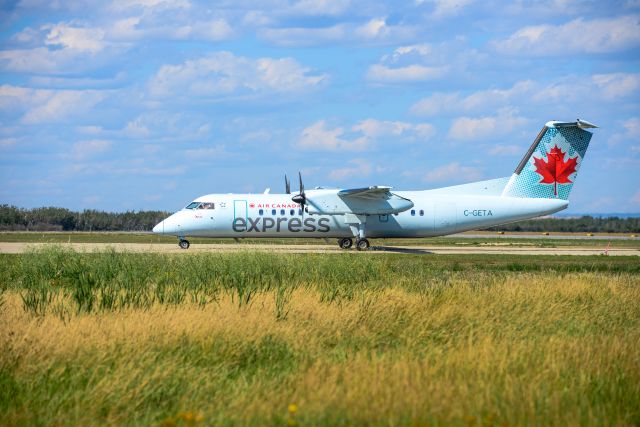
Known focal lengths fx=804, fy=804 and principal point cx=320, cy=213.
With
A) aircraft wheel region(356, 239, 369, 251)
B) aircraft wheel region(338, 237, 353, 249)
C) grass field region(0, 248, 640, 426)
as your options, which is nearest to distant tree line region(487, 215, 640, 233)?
aircraft wheel region(338, 237, 353, 249)

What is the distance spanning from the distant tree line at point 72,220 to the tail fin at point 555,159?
55.8 meters

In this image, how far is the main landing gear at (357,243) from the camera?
143ft

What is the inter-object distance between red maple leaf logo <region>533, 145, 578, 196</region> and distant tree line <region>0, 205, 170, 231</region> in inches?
2216

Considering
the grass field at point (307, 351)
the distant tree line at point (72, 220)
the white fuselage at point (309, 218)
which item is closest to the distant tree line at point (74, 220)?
the distant tree line at point (72, 220)

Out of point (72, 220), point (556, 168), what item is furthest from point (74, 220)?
point (556, 168)

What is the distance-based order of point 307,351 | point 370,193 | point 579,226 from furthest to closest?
point 579,226
point 370,193
point 307,351

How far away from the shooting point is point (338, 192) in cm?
4300

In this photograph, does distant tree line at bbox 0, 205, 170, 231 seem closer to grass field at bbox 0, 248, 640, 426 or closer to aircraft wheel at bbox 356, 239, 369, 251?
aircraft wheel at bbox 356, 239, 369, 251

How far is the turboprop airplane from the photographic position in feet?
140

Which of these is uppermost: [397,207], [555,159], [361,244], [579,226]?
[555,159]

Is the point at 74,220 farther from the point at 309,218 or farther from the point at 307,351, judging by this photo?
the point at 307,351

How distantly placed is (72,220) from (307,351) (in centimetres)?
8325

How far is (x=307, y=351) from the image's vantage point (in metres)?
12.9

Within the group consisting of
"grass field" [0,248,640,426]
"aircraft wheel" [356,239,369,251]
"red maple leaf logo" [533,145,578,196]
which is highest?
"red maple leaf logo" [533,145,578,196]
